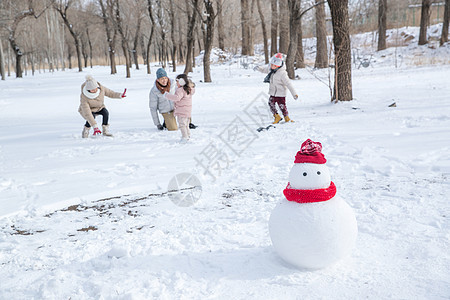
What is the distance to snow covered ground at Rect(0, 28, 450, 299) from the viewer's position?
242 cm

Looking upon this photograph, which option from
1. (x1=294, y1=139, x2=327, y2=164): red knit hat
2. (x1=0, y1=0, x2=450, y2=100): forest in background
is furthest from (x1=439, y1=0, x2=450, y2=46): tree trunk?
(x1=294, y1=139, x2=327, y2=164): red knit hat

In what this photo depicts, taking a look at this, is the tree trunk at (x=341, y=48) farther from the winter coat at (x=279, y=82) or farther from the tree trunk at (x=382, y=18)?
the tree trunk at (x=382, y=18)

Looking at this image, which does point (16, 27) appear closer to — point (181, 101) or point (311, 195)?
point (181, 101)

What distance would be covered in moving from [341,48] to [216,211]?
668 centimetres

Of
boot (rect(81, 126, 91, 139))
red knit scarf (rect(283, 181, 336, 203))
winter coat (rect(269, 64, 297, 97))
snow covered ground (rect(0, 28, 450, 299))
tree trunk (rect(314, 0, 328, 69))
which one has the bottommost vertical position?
snow covered ground (rect(0, 28, 450, 299))

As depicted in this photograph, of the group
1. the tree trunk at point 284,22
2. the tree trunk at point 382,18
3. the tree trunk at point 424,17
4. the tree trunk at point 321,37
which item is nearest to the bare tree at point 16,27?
the tree trunk at point 284,22

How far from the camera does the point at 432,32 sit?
97.4 feet

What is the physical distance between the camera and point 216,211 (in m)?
3.64

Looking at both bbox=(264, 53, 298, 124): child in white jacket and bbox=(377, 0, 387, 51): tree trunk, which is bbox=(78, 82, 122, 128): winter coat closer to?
bbox=(264, 53, 298, 124): child in white jacket

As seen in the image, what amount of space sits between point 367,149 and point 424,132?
138 centimetres

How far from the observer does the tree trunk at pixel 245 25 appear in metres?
26.8

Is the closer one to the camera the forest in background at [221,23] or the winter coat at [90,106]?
the winter coat at [90,106]

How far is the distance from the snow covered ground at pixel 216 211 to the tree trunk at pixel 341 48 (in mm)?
1259

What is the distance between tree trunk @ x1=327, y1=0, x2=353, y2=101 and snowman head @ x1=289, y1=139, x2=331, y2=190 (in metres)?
6.81
